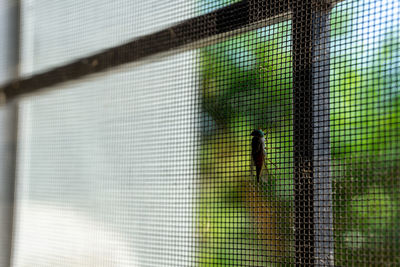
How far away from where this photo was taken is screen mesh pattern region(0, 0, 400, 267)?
528mm

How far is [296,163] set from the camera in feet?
1.88

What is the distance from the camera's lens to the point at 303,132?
568 mm

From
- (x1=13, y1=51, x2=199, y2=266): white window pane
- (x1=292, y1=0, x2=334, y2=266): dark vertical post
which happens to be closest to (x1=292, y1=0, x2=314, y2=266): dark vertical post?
(x1=292, y1=0, x2=334, y2=266): dark vertical post

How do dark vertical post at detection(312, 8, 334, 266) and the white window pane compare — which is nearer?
dark vertical post at detection(312, 8, 334, 266)

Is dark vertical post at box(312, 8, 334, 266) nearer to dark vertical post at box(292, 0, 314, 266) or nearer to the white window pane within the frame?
dark vertical post at box(292, 0, 314, 266)

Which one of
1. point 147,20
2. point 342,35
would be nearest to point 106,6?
point 147,20

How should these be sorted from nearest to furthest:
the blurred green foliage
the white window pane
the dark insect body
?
the blurred green foliage
the dark insect body
the white window pane

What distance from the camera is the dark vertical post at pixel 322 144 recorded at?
538 mm

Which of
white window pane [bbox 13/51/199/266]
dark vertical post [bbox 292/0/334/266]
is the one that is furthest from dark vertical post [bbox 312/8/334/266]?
white window pane [bbox 13/51/199/266]

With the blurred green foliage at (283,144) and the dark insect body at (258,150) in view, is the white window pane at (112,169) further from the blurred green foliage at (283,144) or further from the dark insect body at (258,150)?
the dark insect body at (258,150)

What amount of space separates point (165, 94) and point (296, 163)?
38 centimetres

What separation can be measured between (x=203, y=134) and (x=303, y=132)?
25 centimetres

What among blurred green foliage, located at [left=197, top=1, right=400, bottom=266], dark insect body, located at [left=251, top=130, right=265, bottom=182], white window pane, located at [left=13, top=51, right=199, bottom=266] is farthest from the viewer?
white window pane, located at [left=13, top=51, right=199, bottom=266]

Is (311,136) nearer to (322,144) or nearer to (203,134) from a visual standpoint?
(322,144)
